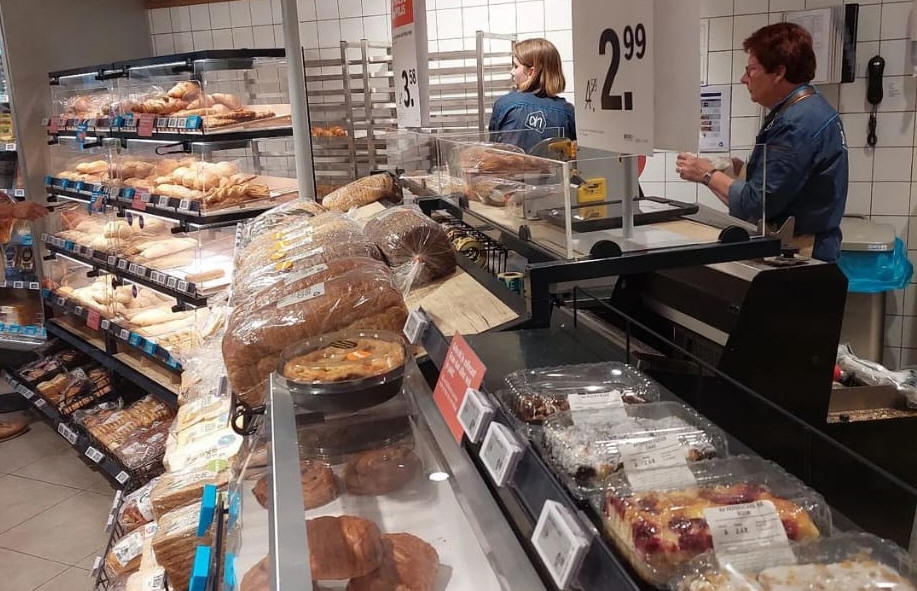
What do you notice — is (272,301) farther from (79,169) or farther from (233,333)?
(79,169)

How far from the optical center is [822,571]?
842mm

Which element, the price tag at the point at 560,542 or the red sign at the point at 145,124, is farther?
the red sign at the point at 145,124

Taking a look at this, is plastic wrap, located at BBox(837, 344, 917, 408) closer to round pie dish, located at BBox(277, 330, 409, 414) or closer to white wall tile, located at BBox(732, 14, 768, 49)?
round pie dish, located at BBox(277, 330, 409, 414)

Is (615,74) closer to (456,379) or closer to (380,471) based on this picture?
(456,379)

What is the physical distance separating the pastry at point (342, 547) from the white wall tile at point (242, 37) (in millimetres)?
5666

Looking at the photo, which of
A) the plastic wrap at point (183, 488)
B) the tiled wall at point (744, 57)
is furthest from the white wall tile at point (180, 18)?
the plastic wrap at point (183, 488)

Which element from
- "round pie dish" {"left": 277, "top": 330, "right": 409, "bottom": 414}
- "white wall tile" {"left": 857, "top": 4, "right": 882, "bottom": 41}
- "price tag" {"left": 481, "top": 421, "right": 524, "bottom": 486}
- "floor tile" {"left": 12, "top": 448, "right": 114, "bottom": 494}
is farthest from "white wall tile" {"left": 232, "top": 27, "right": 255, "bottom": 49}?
"price tag" {"left": 481, "top": 421, "right": 524, "bottom": 486}

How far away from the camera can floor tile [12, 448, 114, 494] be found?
4.59 m

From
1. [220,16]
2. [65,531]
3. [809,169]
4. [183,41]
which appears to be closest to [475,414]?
[809,169]

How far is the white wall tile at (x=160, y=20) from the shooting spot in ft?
21.1

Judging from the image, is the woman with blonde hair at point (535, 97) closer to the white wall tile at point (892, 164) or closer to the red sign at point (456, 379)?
the white wall tile at point (892, 164)

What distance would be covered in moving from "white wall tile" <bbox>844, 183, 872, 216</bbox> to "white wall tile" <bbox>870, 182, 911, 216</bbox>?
0.09ft

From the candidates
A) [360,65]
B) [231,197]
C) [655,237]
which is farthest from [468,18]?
[655,237]

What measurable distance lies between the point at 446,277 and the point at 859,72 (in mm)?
3491
